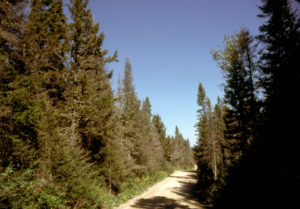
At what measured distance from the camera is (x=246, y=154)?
367 inches

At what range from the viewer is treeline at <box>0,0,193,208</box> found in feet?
22.7

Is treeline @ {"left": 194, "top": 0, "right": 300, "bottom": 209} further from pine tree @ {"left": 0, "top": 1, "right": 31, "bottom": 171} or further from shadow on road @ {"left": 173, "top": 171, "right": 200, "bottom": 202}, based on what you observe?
pine tree @ {"left": 0, "top": 1, "right": 31, "bottom": 171}

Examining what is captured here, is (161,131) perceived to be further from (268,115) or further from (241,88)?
(268,115)

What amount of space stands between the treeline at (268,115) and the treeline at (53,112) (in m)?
9.48

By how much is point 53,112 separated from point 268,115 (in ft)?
43.6

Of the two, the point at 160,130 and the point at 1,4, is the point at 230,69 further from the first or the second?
the point at 160,130

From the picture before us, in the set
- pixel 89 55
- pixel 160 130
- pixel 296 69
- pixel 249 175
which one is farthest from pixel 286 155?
pixel 160 130

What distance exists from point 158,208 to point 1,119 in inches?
549

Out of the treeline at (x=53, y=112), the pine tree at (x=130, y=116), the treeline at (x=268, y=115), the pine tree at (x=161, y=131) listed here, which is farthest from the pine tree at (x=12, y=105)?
the pine tree at (x=161, y=131)

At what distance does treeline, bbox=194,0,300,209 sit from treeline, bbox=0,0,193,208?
31.1 ft

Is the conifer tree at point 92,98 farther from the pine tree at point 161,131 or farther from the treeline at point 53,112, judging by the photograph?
the pine tree at point 161,131

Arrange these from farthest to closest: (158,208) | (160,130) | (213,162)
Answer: (160,130)
(213,162)
(158,208)

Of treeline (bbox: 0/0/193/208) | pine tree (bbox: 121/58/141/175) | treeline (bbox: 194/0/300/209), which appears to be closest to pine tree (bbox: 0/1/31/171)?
treeline (bbox: 0/0/193/208)

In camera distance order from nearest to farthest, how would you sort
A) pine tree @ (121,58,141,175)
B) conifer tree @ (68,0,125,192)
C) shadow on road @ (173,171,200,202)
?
conifer tree @ (68,0,125,192)
shadow on road @ (173,171,200,202)
pine tree @ (121,58,141,175)
